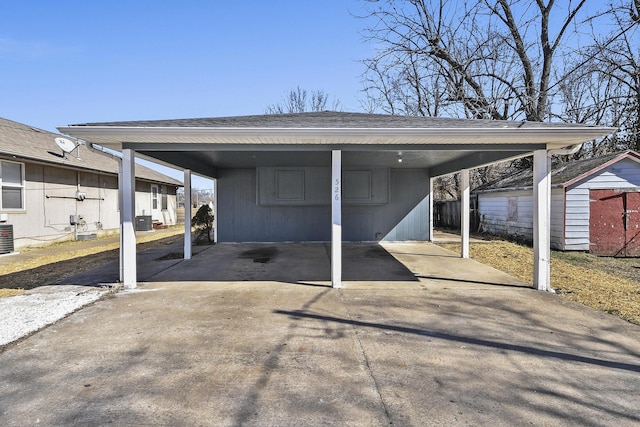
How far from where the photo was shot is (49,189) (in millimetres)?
10906

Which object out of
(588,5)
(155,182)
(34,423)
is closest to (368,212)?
(34,423)

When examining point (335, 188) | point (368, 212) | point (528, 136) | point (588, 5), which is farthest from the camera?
point (588, 5)

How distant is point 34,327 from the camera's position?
374 cm

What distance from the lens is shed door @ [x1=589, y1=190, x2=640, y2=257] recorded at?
31.5 feet

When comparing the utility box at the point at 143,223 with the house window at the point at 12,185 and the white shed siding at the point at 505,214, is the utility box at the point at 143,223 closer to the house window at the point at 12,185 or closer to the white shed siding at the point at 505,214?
the house window at the point at 12,185

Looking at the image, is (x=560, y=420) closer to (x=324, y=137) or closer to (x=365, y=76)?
(x=324, y=137)

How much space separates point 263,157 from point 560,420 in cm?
750

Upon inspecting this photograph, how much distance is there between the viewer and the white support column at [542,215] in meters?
5.23

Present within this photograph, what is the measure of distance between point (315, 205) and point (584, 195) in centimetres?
771

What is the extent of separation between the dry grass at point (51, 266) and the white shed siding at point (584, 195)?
12.1 meters

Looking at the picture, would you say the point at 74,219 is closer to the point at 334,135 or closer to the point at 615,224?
the point at 334,135

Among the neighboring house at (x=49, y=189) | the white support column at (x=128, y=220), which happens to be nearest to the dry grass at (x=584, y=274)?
the white support column at (x=128, y=220)

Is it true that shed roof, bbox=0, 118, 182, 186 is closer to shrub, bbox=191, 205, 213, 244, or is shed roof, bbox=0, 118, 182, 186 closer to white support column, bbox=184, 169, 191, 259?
white support column, bbox=184, 169, 191, 259

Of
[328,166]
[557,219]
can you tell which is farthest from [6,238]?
[557,219]
